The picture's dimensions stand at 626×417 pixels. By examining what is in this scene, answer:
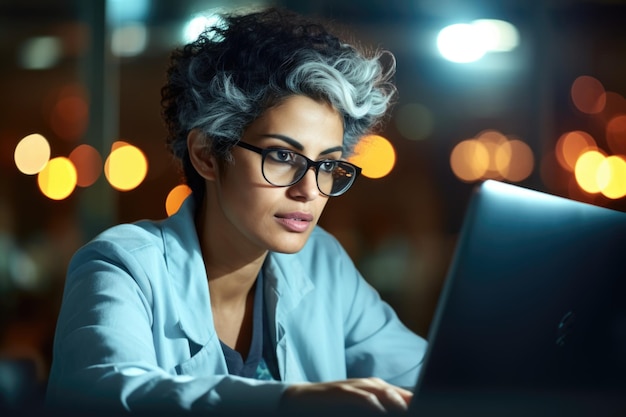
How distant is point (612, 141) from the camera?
19.7 feet

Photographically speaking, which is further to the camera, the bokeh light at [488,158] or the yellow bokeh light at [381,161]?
the yellow bokeh light at [381,161]

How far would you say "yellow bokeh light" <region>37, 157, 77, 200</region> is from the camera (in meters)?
5.27

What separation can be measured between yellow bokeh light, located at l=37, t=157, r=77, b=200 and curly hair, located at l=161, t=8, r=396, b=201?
3678mm

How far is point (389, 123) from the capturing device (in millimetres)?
5656

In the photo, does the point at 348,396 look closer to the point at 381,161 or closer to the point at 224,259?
the point at 224,259

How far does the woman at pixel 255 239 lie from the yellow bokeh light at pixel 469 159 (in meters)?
4.68

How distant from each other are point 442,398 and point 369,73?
1129mm

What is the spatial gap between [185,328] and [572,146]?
4.93m

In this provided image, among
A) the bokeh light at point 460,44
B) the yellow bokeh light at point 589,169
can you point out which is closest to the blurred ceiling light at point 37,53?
the bokeh light at point 460,44

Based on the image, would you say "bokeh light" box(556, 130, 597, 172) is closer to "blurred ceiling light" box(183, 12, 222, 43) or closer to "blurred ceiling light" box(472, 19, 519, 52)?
"blurred ceiling light" box(472, 19, 519, 52)

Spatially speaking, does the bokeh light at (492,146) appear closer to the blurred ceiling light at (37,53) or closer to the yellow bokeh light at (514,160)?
the yellow bokeh light at (514,160)

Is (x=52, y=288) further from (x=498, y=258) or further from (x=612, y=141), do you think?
(x=498, y=258)

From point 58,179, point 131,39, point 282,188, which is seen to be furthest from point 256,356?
point 131,39

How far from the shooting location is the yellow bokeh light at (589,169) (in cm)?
593
